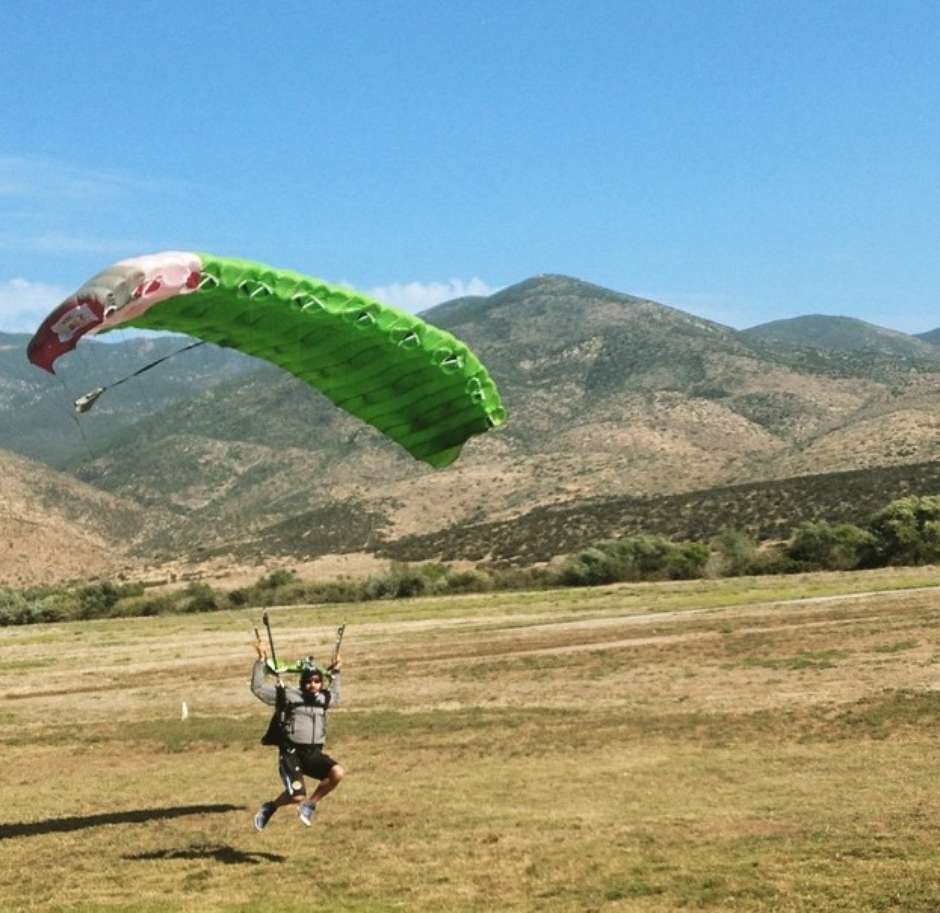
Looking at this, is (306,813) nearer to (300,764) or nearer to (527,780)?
(300,764)

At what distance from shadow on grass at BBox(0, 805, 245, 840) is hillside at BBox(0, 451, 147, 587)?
77.4m

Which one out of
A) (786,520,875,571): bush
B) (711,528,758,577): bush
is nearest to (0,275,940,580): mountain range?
(711,528,758,577): bush

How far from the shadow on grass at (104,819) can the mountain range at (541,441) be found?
54.0 meters

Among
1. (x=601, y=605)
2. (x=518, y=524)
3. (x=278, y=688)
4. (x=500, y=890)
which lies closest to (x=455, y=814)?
(x=278, y=688)

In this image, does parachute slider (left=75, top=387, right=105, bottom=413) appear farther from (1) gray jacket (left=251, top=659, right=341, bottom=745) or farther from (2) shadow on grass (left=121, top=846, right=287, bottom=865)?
(2) shadow on grass (left=121, top=846, right=287, bottom=865)

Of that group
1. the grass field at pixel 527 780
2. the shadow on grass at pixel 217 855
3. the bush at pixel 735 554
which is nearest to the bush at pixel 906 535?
the bush at pixel 735 554

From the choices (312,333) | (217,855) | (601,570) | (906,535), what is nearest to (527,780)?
(217,855)

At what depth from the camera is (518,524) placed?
77.4m

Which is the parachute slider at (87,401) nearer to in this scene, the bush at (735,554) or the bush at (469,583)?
the bush at (735,554)

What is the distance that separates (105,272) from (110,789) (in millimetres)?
7049

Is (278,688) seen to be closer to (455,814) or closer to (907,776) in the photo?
Result: (455,814)

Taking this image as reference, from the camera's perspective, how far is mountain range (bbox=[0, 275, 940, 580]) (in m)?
92.2

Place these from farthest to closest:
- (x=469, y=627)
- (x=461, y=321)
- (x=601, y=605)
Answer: (x=461, y=321) → (x=601, y=605) → (x=469, y=627)

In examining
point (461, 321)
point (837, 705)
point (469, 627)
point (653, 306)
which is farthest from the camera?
point (461, 321)
